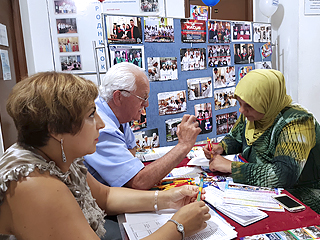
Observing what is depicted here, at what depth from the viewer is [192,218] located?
88cm

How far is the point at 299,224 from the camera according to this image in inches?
36.8

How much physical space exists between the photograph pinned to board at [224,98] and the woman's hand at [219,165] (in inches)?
57.2

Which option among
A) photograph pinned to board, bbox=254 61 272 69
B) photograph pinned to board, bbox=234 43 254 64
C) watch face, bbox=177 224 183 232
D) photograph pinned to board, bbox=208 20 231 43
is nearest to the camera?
watch face, bbox=177 224 183 232

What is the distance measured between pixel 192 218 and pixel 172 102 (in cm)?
169

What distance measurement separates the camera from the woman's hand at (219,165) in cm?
138

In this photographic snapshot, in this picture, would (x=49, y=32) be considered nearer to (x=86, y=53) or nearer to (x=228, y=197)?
(x=86, y=53)

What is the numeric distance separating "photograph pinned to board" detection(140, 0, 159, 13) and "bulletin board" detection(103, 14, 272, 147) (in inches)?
44.4

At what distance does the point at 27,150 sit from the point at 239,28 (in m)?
2.83

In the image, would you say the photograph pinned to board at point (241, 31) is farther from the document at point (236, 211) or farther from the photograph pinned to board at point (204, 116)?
the document at point (236, 211)

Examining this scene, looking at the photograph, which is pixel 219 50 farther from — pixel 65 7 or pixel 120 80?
pixel 65 7

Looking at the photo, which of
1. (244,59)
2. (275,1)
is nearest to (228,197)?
(244,59)

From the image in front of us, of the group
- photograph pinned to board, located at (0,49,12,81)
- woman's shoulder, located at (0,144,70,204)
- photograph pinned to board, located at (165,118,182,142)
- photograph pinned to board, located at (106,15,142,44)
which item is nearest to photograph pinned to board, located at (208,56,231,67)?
photograph pinned to board, located at (165,118,182,142)

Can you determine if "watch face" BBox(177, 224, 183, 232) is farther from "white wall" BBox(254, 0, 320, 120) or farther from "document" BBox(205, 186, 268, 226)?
"white wall" BBox(254, 0, 320, 120)

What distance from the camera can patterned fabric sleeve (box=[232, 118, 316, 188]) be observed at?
4.13 feet
